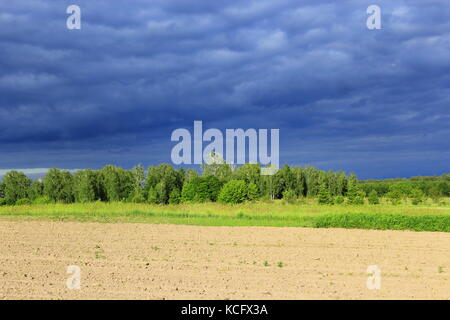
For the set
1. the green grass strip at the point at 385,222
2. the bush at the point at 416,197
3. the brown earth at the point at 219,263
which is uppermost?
the bush at the point at 416,197

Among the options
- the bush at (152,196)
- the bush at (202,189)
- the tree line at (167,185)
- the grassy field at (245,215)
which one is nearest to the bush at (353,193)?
the tree line at (167,185)

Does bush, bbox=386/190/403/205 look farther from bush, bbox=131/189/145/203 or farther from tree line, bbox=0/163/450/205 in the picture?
bush, bbox=131/189/145/203

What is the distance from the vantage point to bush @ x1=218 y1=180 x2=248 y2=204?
Result: 4717 cm

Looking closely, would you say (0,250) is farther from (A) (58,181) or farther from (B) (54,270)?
(A) (58,181)

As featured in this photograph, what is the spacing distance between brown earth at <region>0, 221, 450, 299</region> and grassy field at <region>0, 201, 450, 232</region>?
2413 mm

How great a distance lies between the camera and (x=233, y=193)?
48.0 metres

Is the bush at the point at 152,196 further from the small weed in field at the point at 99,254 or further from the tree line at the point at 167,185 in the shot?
the small weed in field at the point at 99,254

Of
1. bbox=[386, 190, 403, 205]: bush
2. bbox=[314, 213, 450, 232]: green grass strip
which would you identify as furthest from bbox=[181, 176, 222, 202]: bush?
bbox=[314, 213, 450, 232]: green grass strip

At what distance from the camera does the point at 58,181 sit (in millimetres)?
58469

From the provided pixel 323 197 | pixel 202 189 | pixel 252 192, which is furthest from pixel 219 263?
pixel 202 189

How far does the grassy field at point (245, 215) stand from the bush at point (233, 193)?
1434 centimetres

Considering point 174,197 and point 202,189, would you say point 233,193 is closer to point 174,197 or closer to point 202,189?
point 202,189

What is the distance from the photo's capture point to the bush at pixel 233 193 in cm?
4717

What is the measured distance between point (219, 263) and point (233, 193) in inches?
1360
